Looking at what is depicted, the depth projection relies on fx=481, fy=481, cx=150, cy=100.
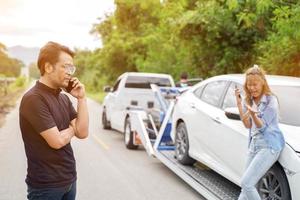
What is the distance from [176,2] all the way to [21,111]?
1675cm

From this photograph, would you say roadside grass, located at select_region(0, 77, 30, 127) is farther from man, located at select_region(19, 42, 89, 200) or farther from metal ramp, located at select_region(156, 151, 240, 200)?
man, located at select_region(19, 42, 89, 200)

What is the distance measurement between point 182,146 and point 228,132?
2093 millimetres

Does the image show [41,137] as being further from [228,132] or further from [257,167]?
[228,132]

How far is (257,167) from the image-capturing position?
16.0ft

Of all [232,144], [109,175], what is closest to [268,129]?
[232,144]

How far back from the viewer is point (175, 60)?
Answer: 25.1 metres

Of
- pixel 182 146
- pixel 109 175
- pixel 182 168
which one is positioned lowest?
pixel 109 175

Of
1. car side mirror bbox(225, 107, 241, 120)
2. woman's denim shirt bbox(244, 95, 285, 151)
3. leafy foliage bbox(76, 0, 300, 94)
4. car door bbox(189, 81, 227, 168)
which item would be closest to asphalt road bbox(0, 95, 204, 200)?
car door bbox(189, 81, 227, 168)

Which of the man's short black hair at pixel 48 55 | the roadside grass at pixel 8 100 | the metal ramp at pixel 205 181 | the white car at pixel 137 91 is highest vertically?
the man's short black hair at pixel 48 55

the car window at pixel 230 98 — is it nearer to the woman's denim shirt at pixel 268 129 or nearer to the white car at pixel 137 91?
the woman's denim shirt at pixel 268 129

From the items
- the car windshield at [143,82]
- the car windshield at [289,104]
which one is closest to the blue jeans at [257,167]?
the car windshield at [289,104]

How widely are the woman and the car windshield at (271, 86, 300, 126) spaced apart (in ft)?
1.99

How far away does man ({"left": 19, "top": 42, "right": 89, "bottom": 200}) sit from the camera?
3014 mm

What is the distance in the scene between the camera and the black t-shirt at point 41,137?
3008 mm
